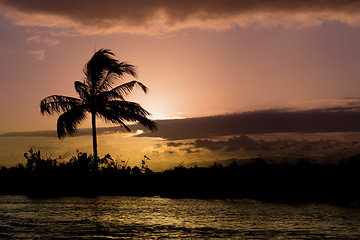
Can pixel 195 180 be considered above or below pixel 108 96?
below

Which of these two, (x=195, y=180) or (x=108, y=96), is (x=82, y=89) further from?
(x=195, y=180)

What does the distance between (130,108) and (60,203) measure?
7596 mm

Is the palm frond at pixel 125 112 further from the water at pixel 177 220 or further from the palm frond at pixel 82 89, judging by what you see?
the water at pixel 177 220

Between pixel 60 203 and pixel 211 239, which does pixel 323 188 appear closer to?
pixel 211 239

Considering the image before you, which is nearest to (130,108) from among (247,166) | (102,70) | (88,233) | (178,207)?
(102,70)

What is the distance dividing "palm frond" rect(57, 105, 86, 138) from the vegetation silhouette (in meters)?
1.92

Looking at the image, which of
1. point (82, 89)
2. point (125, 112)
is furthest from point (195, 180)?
point (82, 89)

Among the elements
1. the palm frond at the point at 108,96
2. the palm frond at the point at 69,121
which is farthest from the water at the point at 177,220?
the palm frond at the point at 108,96

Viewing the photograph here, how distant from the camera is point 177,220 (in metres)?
12.3

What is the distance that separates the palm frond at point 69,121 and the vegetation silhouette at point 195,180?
1.92 m

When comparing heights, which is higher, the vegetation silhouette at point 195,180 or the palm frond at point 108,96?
the palm frond at point 108,96

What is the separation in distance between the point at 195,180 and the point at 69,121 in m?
7.51

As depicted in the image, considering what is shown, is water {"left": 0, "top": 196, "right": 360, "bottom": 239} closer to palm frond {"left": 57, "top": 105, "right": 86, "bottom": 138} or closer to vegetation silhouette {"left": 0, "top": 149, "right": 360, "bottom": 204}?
vegetation silhouette {"left": 0, "top": 149, "right": 360, "bottom": 204}

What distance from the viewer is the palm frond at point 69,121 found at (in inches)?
868
